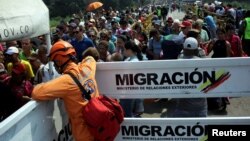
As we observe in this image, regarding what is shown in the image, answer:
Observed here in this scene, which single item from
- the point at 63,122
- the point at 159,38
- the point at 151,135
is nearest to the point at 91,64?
the point at 63,122

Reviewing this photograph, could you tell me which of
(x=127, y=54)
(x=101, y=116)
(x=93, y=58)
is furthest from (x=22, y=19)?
(x=127, y=54)

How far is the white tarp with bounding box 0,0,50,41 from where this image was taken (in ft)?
15.6

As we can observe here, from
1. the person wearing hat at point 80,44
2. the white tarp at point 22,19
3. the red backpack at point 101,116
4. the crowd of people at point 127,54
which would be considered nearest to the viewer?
the red backpack at point 101,116

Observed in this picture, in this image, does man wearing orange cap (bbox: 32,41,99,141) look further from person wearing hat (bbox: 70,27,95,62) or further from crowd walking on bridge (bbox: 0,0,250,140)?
person wearing hat (bbox: 70,27,95,62)

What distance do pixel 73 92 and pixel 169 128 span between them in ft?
4.34

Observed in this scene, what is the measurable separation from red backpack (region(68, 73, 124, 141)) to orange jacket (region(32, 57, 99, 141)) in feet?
0.22

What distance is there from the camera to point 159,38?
34.4ft

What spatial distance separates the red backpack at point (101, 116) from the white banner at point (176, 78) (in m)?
0.55

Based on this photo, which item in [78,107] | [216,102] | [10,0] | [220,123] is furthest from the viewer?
[216,102]

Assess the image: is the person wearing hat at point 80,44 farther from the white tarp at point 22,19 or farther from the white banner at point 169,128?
the white banner at point 169,128

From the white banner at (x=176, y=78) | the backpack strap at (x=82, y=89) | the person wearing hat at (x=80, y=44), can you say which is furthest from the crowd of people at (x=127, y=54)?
the white banner at (x=176, y=78)

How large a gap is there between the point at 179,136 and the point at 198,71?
2.74 ft

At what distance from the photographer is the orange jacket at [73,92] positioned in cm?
406

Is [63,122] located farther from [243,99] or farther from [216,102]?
[243,99]
